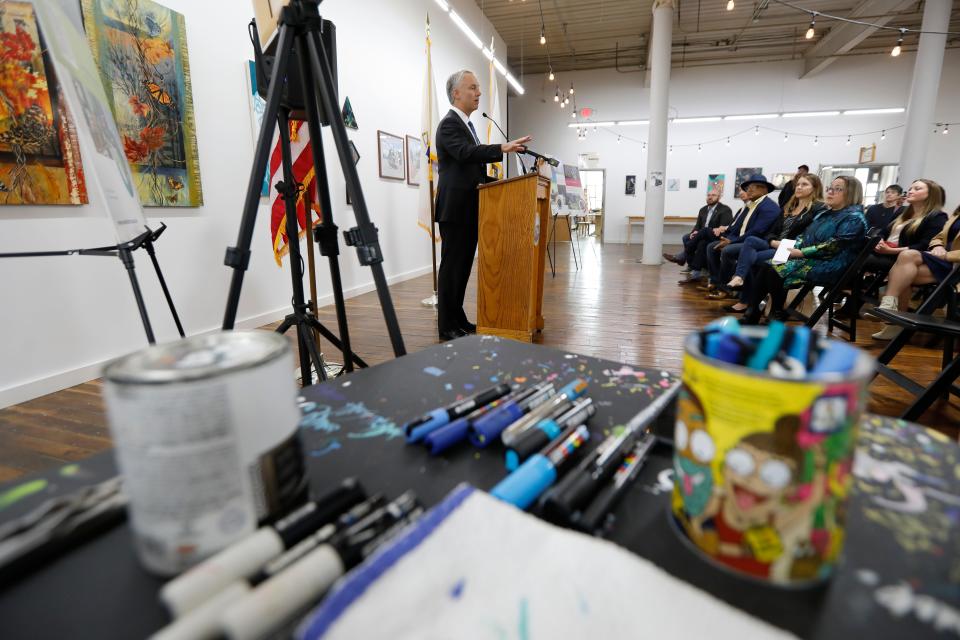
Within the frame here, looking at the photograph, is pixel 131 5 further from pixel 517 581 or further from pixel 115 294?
pixel 517 581

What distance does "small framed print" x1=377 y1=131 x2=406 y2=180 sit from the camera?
445cm

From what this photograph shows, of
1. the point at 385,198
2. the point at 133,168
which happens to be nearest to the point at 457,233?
the point at 133,168

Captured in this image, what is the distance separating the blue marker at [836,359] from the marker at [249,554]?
341 millimetres

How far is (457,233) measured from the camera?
8.80 feet

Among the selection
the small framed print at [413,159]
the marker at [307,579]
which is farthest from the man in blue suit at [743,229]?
the marker at [307,579]

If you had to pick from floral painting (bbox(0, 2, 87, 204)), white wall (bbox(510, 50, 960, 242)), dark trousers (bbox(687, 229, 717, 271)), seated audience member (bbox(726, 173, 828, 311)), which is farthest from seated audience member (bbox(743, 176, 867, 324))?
white wall (bbox(510, 50, 960, 242))

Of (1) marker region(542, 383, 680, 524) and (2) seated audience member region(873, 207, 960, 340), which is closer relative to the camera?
(1) marker region(542, 383, 680, 524)

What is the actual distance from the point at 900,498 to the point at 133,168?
2844 mm

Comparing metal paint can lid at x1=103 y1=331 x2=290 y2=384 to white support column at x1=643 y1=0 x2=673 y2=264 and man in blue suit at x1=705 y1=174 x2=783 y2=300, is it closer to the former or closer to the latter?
man in blue suit at x1=705 y1=174 x2=783 y2=300

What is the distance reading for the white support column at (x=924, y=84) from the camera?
5.89 m

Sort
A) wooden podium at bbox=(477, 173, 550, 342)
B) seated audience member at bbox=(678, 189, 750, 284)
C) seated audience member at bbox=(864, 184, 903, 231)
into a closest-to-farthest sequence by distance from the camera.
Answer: wooden podium at bbox=(477, 173, 550, 342), seated audience member at bbox=(864, 184, 903, 231), seated audience member at bbox=(678, 189, 750, 284)

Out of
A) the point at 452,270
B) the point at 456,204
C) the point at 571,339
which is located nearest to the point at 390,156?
the point at 456,204

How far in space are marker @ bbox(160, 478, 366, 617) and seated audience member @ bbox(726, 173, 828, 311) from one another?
12.3 feet

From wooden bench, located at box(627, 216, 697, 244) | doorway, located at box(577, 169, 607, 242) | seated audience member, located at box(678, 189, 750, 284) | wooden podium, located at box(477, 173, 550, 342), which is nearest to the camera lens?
wooden podium, located at box(477, 173, 550, 342)
